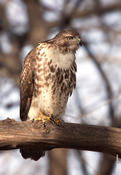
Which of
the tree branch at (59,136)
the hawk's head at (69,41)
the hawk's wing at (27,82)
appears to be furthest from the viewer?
the hawk's head at (69,41)

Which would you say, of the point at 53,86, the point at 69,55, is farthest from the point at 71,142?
the point at 69,55

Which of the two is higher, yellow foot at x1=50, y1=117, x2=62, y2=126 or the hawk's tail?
yellow foot at x1=50, y1=117, x2=62, y2=126

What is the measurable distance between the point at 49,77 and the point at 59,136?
1.02 meters

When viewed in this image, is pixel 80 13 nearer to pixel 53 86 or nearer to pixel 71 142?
pixel 53 86

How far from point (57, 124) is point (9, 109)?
10.7ft

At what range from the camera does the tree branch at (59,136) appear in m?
4.78

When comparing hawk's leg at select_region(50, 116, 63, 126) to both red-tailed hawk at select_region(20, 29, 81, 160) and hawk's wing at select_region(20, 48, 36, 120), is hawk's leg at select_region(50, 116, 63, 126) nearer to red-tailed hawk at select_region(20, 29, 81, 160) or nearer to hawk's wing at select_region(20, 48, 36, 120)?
red-tailed hawk at select_region(20, 29, 81, 160)

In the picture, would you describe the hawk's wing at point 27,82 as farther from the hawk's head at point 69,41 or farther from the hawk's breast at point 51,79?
the hawk's head at point 69,41

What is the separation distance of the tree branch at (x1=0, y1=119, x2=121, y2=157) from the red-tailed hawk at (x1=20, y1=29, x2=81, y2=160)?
710mm

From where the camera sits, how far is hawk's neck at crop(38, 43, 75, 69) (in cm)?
585

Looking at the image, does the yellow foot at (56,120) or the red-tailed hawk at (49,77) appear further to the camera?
the red-tailed hawk at (49,77)

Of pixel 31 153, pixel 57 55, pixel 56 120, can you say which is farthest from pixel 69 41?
pixel 31 153

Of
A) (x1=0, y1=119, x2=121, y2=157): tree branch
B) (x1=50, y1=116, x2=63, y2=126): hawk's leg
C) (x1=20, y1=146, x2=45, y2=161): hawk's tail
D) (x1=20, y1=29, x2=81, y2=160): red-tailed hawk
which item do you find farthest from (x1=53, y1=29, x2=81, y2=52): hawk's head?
(x1=20, y1=146, x2=45, y2=161): hawk's tail

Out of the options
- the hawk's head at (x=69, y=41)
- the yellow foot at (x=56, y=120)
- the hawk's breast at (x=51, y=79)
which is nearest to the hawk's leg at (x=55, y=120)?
the yellow foot at (x=56, y=120)
